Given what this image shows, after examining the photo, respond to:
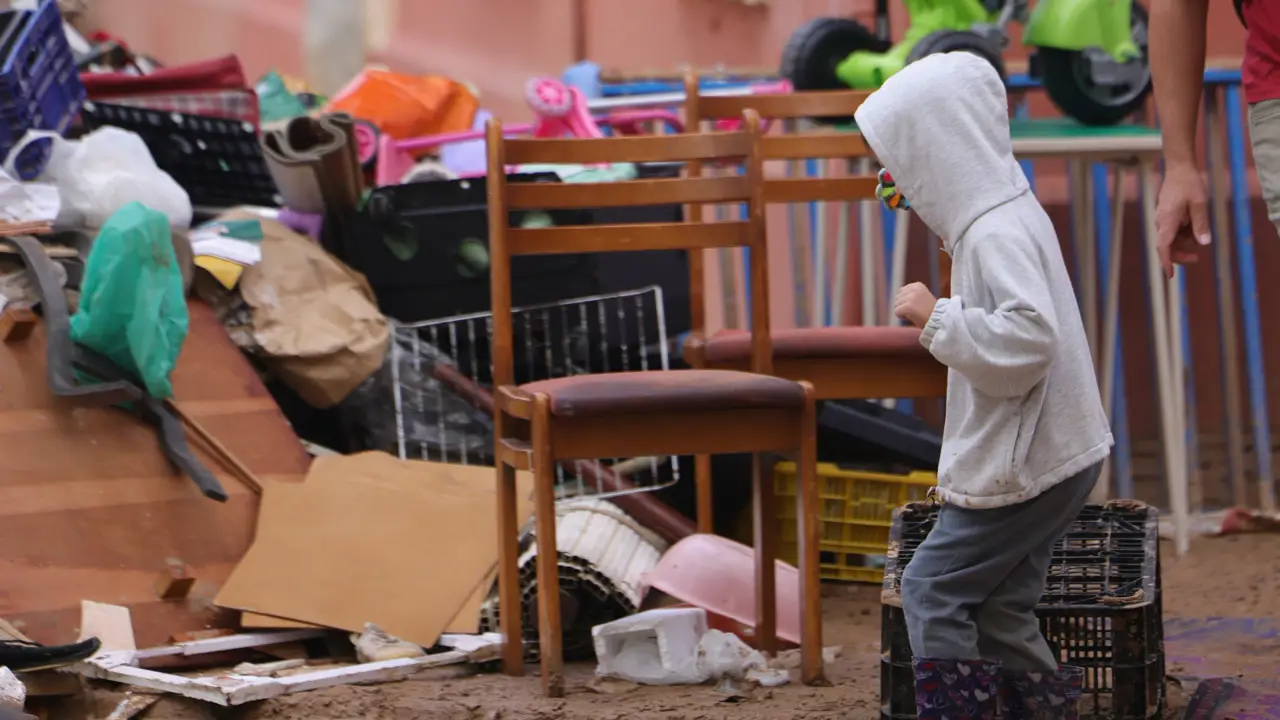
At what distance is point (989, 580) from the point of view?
2.41 meters

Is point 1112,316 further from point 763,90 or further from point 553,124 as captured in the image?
point 553,124

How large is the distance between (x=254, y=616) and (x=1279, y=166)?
7.07ft

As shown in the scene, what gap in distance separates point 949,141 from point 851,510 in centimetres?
185

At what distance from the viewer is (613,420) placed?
309 cm

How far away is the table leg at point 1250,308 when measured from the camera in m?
4.90

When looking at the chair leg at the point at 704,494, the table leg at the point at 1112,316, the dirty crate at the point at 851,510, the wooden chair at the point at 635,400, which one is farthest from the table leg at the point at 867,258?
the wooden chair at the point at 635,400

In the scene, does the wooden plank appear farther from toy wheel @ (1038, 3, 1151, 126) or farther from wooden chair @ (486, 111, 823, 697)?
toy wheel @ (1038, 3, 1151, 126)

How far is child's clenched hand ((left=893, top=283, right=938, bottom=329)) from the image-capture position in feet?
7.54

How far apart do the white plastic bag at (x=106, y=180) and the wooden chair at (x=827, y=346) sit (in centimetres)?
132

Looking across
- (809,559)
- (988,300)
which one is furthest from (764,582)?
(988,300)

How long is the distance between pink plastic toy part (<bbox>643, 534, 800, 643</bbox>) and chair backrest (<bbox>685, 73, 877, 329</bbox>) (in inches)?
21.9

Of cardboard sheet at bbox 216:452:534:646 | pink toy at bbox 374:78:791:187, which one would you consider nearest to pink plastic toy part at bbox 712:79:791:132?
pink toy at bbox 374:78:791:187

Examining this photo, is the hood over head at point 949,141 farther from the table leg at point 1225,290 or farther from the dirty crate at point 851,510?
the table leg at point 1225,290

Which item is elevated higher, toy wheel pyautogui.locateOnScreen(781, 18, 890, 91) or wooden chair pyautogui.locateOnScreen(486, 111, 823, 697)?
toy wheel pyautogui.locateOnScreen(781, 18, 890, 91)
